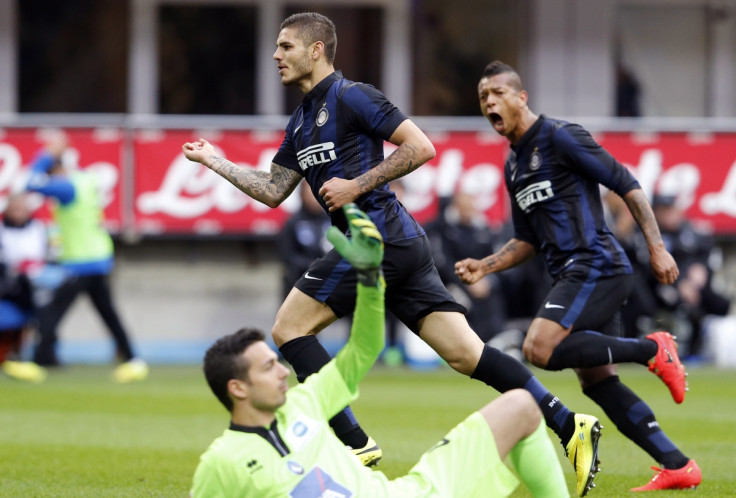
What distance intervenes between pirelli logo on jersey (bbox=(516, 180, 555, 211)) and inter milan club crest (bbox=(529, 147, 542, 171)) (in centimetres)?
9

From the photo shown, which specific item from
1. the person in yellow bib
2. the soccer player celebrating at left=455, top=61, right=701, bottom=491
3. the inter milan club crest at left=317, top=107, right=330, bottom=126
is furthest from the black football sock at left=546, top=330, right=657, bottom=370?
the person in yellow bib

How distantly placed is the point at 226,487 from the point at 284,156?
2605 mm

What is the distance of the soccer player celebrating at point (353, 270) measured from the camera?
6.44 metres

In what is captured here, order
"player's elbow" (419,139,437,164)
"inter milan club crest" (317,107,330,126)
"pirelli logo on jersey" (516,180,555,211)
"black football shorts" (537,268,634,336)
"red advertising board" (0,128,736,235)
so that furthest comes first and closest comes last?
1. "red advertising board" (0,128,736,235)
2. "pirelli logo on jersey" (516,180,555,211)
3. "black football shorts" (537,268,634,336)
4. "inter milan club crest" (317,107,330,126)
5. "player's elbow" (419,139,437,164)

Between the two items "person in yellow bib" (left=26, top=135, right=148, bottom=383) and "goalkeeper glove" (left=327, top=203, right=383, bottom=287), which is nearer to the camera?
"goalkeeper glove" (left=327, top=203, right=383, bottom=287)

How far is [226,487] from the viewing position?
4.67m

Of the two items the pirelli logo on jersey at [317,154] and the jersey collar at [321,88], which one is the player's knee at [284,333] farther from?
the jersey collar at [321,88]

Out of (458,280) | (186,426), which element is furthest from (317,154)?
(458,280)

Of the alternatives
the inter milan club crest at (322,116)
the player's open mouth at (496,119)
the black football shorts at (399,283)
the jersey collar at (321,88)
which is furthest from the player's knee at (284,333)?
the player's open mouth at (496,119)

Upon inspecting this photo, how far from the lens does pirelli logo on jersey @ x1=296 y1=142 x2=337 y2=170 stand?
654 cm

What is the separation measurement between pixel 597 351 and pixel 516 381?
0.64 metres

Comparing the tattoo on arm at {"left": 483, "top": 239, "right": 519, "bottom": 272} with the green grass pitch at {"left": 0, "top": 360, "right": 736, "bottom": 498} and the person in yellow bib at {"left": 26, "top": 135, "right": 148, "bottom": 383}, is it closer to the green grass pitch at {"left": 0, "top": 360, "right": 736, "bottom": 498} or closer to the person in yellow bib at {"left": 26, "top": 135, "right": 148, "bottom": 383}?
the green grass pitch at {"left": 0, "top": 360, "right": 736, "bottom": 498}

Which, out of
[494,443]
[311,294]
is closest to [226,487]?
[494,443]

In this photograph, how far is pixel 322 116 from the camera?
655cm
